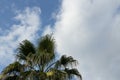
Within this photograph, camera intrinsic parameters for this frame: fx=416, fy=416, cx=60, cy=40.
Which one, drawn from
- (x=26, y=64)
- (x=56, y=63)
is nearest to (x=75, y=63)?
(x=56, y=63)

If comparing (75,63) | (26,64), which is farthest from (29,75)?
(75,63)

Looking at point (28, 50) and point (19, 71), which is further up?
point (28, 50)

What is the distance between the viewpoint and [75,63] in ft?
84.9

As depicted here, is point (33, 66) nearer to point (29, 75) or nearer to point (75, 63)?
point (29, 75)

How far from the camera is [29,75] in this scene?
80.7 ft

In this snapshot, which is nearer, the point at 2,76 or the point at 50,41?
the point at 2,76

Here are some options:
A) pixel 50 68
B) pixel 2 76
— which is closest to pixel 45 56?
pixel 50 68

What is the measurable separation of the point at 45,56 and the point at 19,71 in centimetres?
183

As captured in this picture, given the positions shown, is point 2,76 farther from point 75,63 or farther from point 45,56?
point 75,63

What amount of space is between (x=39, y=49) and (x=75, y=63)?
2.57 metres

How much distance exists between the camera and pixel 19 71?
999 inches

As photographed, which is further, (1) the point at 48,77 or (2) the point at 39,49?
(2) the point at 39,49

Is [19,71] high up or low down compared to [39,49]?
down

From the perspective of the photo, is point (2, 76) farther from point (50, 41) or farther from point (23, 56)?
point (50, 41)
